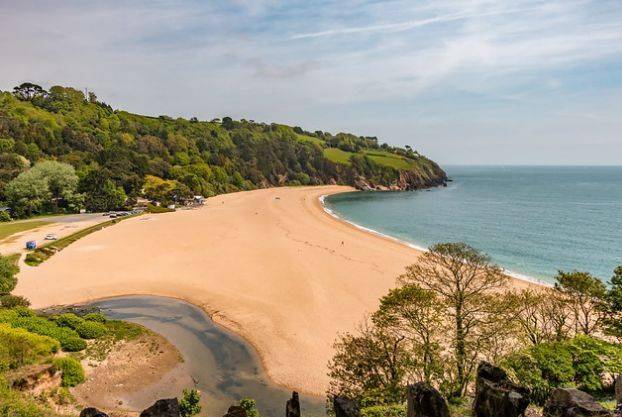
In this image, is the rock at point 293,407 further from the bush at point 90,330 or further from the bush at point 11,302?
the bush at point 11,302

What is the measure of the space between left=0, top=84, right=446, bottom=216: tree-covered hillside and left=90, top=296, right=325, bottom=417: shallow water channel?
64.9 m

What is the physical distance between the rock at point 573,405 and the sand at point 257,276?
18.6 meters

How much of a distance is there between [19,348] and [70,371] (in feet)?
10.6

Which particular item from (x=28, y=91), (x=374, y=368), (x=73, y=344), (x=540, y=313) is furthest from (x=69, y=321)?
(x=28, y=91)

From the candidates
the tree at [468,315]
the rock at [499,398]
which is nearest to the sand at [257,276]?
the tree at [468,315]

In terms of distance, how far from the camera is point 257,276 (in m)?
44.3

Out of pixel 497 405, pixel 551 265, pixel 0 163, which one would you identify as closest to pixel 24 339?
pixel 497 405

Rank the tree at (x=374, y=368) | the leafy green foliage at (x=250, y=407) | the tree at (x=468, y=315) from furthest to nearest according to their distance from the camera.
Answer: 1. the leafy green foliage at (x=250, y=407)
2. the tree at (x=468, y=315)
3. the tree at (x=374, y=368)

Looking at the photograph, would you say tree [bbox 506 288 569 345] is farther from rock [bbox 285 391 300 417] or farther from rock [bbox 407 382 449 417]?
rock [bbox 407 382 449 417]

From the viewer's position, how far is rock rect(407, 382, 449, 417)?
687 cm

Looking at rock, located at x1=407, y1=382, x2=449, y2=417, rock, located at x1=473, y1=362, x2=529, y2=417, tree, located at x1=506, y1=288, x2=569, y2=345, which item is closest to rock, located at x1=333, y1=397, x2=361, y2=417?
rock, located at x1=407, y1=382, x2=449, y2=417

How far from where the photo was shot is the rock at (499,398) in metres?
6.90

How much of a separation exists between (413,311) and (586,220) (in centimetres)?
9006

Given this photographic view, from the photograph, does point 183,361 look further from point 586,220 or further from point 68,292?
point 586,220
